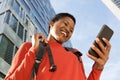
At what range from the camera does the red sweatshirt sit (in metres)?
2.60

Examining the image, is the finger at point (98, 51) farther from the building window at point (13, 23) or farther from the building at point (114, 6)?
the building at point (114, 6)

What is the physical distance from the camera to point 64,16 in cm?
317

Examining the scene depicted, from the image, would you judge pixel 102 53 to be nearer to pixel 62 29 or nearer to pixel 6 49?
pixel 62 29

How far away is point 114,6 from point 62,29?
271 ft

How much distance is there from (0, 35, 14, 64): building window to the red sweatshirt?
740 inches

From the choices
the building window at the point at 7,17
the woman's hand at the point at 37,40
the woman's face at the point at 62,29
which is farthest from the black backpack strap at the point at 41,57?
the building window at the point at 7,17

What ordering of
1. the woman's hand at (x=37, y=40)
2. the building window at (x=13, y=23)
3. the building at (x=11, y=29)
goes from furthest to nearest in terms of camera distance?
the building window at (x=13, y=23)
the building at (x=11, y=29)
the woman's hand at (x=37, y=40)

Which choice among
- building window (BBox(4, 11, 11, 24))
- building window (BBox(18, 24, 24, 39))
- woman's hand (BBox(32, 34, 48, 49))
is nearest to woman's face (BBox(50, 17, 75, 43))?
woman's hand (BBox(32, 34, 48, 49))

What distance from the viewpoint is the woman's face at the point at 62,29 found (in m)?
2.96

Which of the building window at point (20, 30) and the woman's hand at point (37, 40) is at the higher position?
the woman's hand at point (37, 40)

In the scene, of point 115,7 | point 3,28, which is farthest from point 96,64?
point 115,7

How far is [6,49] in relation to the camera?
22219mm

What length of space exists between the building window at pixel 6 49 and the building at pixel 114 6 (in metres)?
59.9

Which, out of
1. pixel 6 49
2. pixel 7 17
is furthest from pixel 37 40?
pixel 7 17
